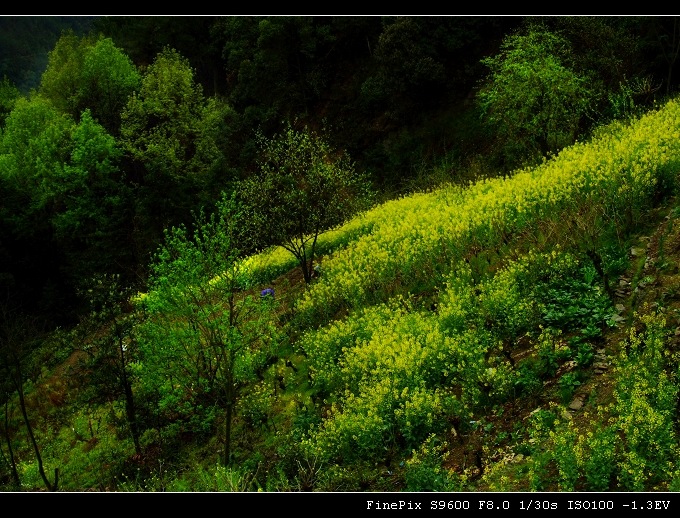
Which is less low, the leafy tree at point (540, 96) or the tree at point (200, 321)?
the leafy tree at point (540, 96)

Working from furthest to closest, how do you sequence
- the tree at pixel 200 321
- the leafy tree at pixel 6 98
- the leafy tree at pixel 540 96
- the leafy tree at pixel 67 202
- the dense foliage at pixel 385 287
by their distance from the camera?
1. the leafy tree at pixel 6 98
2. the leafy tree at pixel 67 202
3. the leafy tree at pixel 540 96
4. the tree at pixel 200 321
5. the dense foliage at pixel 385 287

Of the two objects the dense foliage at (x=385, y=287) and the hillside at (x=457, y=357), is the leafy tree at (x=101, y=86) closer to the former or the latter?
the dense foliage at (x=385, y=287)

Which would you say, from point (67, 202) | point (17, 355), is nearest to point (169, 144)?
point (67, 202)

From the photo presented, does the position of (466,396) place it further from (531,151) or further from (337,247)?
(531,151)

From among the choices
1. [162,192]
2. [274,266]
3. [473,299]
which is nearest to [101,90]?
[162,192]

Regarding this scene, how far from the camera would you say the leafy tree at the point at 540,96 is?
24203 millimetres

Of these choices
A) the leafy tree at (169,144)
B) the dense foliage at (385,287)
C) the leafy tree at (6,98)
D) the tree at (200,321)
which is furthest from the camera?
the leafy tree at (6,98)

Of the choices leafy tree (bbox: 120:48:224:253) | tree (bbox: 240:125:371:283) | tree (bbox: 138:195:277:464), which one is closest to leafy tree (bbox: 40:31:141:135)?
leafy tree (bbox: 120:48:224:253)

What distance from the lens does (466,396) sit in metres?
9.89

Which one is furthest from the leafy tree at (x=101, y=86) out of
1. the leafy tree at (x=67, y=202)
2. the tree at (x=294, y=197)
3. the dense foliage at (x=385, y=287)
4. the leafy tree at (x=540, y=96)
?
the leafy tree at (x=540, y=96)

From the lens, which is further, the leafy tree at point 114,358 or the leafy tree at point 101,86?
the leafy tree at point 101,86

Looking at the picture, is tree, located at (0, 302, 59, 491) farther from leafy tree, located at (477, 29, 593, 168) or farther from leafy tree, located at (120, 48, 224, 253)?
leafy tree, located at (477, 29, 593, 168)

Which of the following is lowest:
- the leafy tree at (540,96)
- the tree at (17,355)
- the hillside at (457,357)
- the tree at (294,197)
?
the tree at (17,355)
